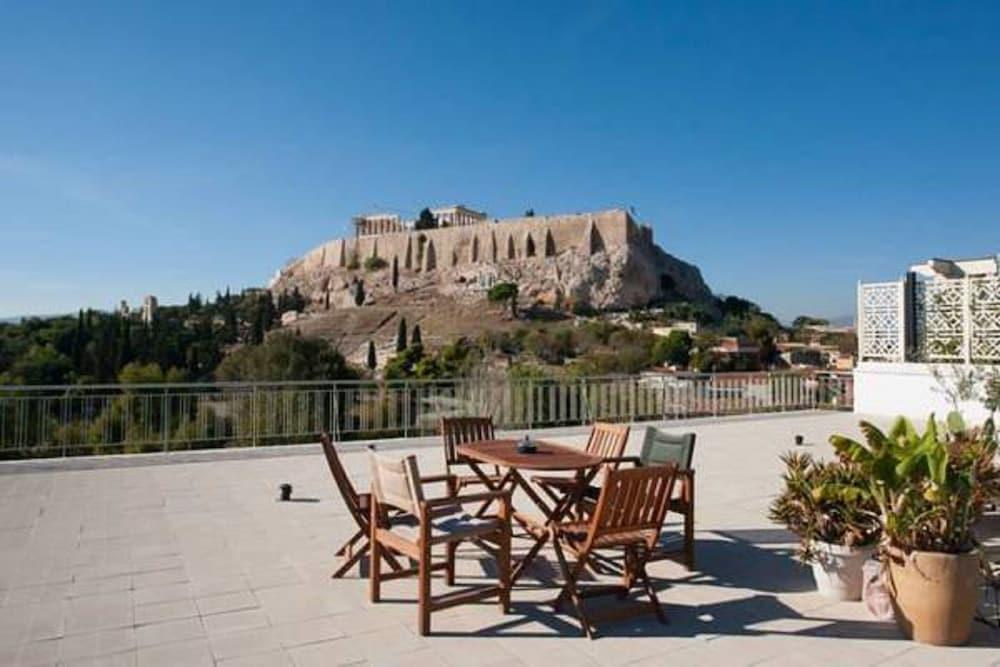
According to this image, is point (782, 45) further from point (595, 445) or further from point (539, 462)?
point (539, 462)

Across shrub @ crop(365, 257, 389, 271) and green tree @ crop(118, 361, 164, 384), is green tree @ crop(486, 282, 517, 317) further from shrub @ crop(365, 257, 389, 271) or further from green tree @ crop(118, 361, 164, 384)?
green tree @ crop(118, 361, 164, 384)

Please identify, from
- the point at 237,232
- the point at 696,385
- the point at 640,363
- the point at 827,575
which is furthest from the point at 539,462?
the point at 640,363

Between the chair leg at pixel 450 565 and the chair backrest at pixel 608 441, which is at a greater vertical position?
the chair backrest at pixel 608 441

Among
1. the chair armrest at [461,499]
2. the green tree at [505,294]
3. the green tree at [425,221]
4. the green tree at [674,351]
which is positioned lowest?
the chair armrest at [461,499]

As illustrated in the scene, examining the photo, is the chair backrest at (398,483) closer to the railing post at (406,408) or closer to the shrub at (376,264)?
the railing post at (406,408)

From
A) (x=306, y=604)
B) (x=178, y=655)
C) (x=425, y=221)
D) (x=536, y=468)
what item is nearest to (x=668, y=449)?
(x=536, y=468)

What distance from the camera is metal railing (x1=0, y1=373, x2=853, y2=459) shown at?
7414 mm

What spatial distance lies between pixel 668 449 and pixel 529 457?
1.04m

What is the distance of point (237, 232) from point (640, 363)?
23932 mm

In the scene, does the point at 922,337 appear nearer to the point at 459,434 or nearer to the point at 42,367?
the point at 459,434

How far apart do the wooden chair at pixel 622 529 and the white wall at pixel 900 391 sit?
1068 cm

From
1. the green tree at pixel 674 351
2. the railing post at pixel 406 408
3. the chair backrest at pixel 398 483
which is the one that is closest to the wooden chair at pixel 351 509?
the chair backrest at pixel 398 483

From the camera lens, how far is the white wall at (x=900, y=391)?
11.7 m

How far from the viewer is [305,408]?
8.61 m
